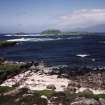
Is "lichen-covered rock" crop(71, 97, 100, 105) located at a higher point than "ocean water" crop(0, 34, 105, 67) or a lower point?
higher

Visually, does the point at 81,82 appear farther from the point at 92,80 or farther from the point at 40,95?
the point at 40,95

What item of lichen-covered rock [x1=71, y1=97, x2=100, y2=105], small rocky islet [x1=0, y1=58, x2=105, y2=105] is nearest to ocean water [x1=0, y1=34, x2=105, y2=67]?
small rocky islet [x1=0, y1=58, x2=105, y2=105]

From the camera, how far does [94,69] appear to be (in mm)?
46719

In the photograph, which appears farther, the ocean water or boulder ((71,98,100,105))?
the ocean water

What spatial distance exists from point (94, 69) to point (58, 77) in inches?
375

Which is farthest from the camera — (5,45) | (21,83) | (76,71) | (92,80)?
(5,45)

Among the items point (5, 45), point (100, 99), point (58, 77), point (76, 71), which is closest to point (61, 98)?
point (100, 99)

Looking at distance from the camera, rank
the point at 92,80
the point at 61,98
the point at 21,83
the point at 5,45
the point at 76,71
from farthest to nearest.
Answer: the point at 5,45 < the point at 76,71 < the point at 92,80 < the point at 21,83 < the point at 61,98

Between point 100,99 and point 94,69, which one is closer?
point 100,99

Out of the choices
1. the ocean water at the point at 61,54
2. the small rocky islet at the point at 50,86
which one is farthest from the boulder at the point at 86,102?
the ocean water at the point at 61,54

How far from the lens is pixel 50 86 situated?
31609 millimetres

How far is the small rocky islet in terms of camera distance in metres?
24.1

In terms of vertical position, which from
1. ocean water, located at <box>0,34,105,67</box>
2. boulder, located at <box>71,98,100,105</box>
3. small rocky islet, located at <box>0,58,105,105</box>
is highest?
boulder, located at <box>71,98,100,105</box>

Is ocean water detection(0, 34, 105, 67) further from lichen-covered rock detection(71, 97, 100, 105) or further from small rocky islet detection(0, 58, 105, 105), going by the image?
lichen-covered rock detection(71, 97, 100, 105)
